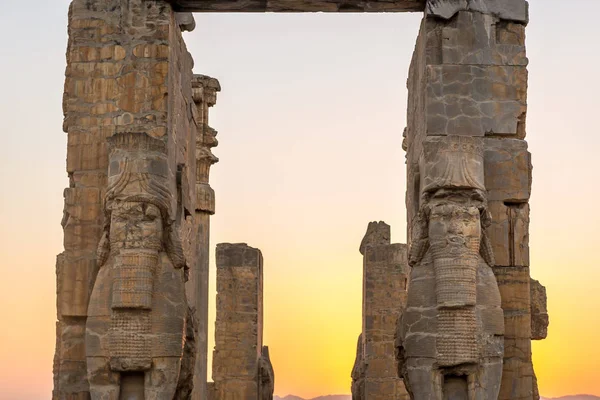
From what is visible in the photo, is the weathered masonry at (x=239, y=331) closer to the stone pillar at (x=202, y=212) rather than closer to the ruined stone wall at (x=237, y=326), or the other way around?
the ruined stone wall at (x=237, y=326)

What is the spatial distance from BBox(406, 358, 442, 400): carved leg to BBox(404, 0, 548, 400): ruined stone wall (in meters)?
1.09

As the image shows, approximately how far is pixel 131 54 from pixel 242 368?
27.4 feet

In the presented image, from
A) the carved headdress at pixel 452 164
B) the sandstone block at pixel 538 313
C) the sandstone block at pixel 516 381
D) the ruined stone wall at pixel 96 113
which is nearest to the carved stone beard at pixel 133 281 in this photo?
the ruined stone wall at pixel 96 113

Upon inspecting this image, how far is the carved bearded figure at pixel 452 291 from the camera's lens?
34.5 feet

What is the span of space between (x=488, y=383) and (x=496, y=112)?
270 centimetres

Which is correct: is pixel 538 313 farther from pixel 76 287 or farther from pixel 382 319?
pixel 382 319

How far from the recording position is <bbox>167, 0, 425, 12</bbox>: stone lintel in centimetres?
1185

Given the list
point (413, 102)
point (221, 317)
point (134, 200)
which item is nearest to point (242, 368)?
point (221, 317)

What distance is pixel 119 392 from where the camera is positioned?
34.9 ft

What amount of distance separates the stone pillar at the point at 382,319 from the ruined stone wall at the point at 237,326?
5.75 ft

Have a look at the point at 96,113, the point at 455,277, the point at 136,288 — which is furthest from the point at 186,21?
the point at 455,277

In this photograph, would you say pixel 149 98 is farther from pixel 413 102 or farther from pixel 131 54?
pixel 413 102

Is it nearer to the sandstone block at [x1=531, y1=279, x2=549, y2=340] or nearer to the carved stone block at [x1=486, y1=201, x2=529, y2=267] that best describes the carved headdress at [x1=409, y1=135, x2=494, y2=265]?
the carved stone block at [x1=486, y1=201, x2=529, y2=267]

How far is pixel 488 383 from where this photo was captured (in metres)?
10.6
